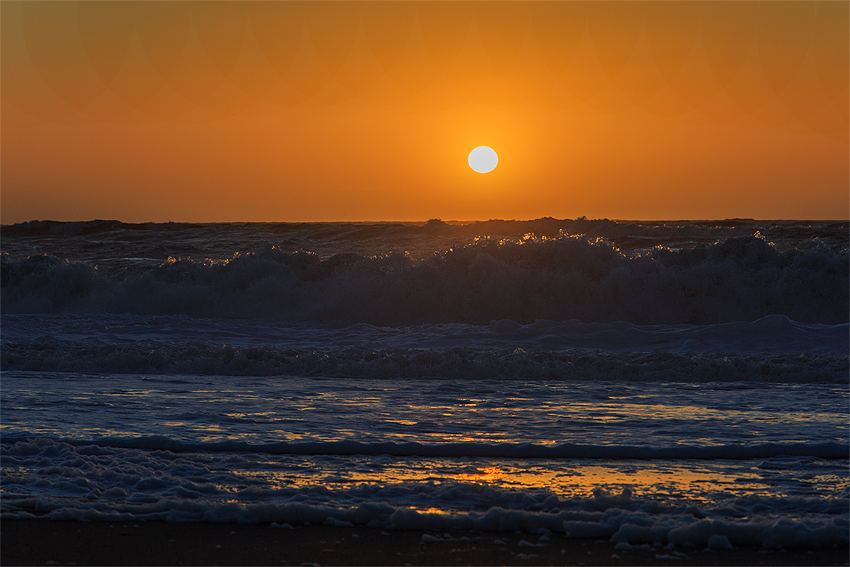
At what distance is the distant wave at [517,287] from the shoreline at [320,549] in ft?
34.9

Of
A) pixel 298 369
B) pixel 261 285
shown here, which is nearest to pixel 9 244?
pixel 261 285

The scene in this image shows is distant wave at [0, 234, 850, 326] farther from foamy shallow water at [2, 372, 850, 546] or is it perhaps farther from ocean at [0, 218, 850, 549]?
foamy shallow water at [2, 372, 850, 546]

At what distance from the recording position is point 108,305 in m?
16.2

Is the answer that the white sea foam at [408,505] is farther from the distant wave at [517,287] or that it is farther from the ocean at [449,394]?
the distant wave at [517,287]

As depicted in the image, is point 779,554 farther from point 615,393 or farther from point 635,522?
point 615,393

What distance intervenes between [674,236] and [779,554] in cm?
2215

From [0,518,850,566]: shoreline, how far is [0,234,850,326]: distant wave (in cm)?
1065

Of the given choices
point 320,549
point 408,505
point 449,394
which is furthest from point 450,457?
point 449,394

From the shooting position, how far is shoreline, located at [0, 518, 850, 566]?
3.32 metres

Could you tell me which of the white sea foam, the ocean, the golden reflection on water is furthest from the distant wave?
the white sea foam

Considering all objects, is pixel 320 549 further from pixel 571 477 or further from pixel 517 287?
pixel 517 287

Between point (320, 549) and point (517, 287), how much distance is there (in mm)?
11587

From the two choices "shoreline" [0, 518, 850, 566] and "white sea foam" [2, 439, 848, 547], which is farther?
"white sea foam" [2, 439, 848, 547]

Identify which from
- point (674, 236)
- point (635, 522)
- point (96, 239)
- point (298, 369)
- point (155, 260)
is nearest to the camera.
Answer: point (635, 522)
